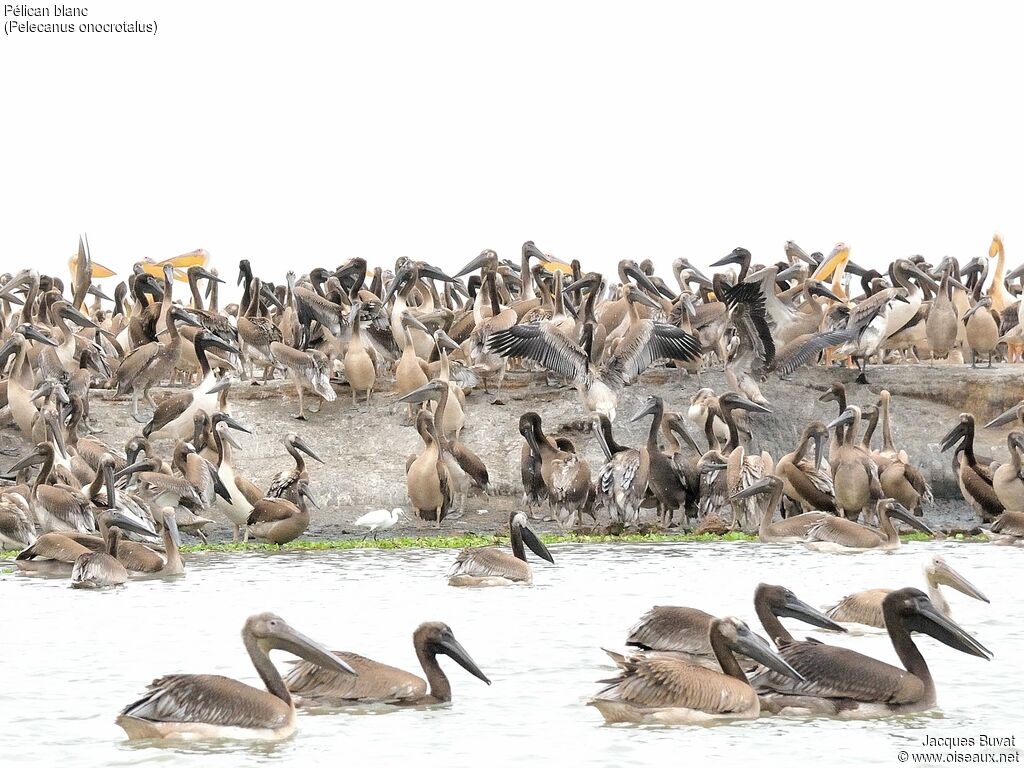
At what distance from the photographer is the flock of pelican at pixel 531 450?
25.8 feet

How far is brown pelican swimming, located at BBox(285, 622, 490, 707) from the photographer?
26.4 ft

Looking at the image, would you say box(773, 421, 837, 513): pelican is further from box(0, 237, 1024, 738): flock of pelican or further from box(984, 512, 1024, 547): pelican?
box(984, 512, 1024, 547): pelican

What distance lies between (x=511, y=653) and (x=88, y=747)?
2957mm

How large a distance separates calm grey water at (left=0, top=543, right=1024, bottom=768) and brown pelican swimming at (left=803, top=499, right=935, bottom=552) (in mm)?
129

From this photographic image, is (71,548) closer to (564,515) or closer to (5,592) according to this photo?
(5,592)

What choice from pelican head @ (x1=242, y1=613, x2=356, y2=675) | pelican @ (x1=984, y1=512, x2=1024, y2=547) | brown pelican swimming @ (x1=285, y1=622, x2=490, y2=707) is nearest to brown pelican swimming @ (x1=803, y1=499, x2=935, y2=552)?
pelican @ (x1=984, y1=512, x2=1024, y2=547)

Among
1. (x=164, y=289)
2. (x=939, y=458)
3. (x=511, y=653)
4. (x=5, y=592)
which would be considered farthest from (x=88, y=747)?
(x=164, y=289)

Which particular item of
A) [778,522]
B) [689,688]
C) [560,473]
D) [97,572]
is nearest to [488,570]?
[97,572]

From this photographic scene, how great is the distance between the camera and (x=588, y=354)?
57.1 ft

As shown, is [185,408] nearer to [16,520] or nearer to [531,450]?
[16,520]

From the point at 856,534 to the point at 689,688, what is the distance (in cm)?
666

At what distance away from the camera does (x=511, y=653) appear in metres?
9.62

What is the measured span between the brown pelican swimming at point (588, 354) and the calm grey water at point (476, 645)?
2915mm

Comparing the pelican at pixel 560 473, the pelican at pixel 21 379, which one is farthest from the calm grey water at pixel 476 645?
the pelican at pixel 21 379
